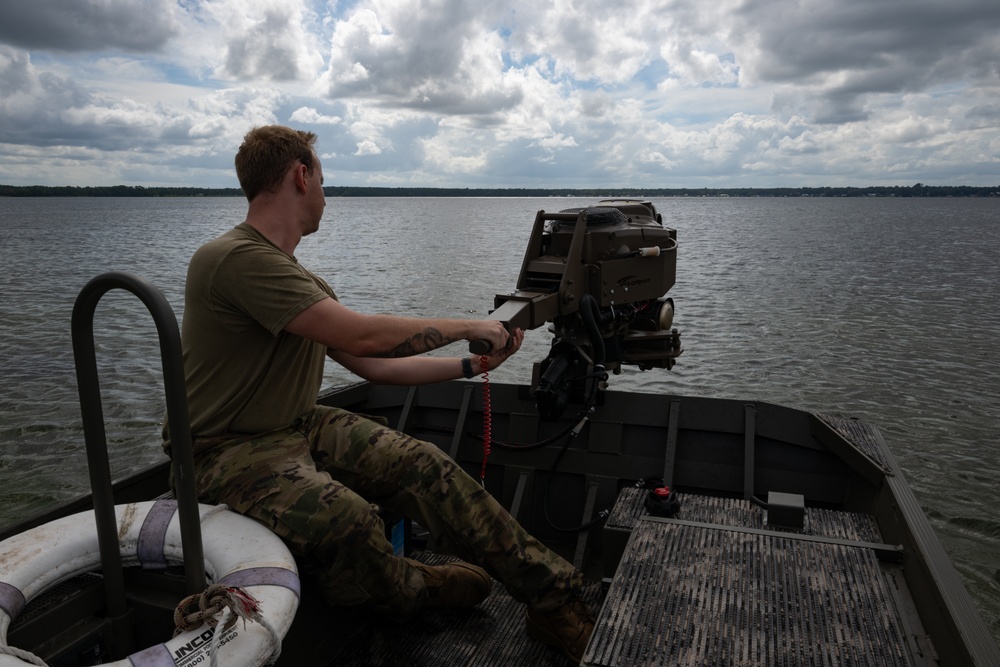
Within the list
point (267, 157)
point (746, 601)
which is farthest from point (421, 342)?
point (746, 601)

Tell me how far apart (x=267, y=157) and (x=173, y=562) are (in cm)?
152

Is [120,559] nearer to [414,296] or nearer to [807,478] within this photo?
[807,478]

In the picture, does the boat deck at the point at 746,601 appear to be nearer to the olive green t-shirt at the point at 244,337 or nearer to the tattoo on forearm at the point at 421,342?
the tattoo on forearm at the point at 421,342

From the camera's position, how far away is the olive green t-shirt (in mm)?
2766

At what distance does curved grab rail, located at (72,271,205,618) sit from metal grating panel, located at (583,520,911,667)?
4.07 feet

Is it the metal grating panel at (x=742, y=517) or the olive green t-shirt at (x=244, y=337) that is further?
the metal grating panel at (x=742, y=517)

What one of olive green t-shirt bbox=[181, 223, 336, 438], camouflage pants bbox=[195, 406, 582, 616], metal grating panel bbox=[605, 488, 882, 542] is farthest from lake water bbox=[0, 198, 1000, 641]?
olive green t-shirt bbox=[181, 223, 336, 438]

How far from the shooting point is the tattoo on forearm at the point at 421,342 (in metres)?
3.00

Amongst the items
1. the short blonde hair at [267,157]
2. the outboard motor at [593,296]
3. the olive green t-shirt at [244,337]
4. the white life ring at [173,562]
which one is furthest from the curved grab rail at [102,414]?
the outboard motor at [593,296]

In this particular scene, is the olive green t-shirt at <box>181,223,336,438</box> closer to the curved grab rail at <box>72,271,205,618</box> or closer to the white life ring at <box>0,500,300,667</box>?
the white life ring at <box>0,500,300,667</box>

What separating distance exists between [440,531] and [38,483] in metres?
7.95

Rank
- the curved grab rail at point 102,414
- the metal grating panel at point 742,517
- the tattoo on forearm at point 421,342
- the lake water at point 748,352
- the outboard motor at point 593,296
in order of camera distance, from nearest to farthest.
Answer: the curved grab rail at point 102,414 → the tattoo on forearm at point 421,342 → the metal grating panel at point 742,517 → the outboard motor at point 593,296 → the lake water at point 748,352

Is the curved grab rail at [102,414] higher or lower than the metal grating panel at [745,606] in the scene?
higher

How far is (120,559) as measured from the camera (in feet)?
8.06
